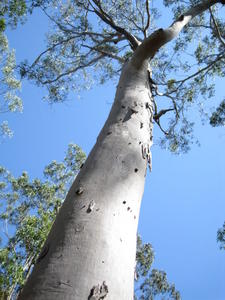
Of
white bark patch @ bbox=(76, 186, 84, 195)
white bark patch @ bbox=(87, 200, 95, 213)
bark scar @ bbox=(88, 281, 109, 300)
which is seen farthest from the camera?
white bark patch @ bbox=(76, 186, 84, 195)

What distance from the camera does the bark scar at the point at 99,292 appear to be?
805 mm

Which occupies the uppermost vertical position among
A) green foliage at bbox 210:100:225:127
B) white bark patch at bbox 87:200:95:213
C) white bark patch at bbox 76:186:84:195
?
green foliage at bbox 210:100:225:127

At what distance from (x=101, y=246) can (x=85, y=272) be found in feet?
0.40

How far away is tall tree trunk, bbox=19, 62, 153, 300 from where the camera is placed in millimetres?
830

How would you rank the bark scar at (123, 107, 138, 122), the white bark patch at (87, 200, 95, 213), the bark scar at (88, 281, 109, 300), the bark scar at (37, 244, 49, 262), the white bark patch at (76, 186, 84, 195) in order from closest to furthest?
the bark scar at (88, 281, 109, 300), the bark scar at (37, 244, 49, 262), the white bark patch at (87, 200, 95, 213), the white bark patch at (76, 186, 84, 195), the bark scar at (123, 107, 138, 122)

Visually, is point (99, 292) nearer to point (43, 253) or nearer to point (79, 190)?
point (43, 253)

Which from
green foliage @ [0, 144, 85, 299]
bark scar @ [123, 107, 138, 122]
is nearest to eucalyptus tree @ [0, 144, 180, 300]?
green foliage @ [0, 144, 85, 299]

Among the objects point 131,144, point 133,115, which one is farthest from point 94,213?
point 133,115

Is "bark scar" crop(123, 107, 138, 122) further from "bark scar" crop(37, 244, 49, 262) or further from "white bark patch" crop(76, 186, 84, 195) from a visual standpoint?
"bark scar" crop(37, 244, 49, 262)

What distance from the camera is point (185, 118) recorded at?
24.6ft

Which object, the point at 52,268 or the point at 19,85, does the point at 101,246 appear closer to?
the point at 52,268

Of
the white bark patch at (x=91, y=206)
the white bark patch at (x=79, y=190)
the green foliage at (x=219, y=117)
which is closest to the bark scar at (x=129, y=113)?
the white bark patch at (x=79, y=190)

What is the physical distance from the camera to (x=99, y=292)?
0.83m

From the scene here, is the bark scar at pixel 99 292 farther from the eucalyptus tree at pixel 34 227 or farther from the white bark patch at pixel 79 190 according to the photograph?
the eucalyptus tree at pixel 34 227
